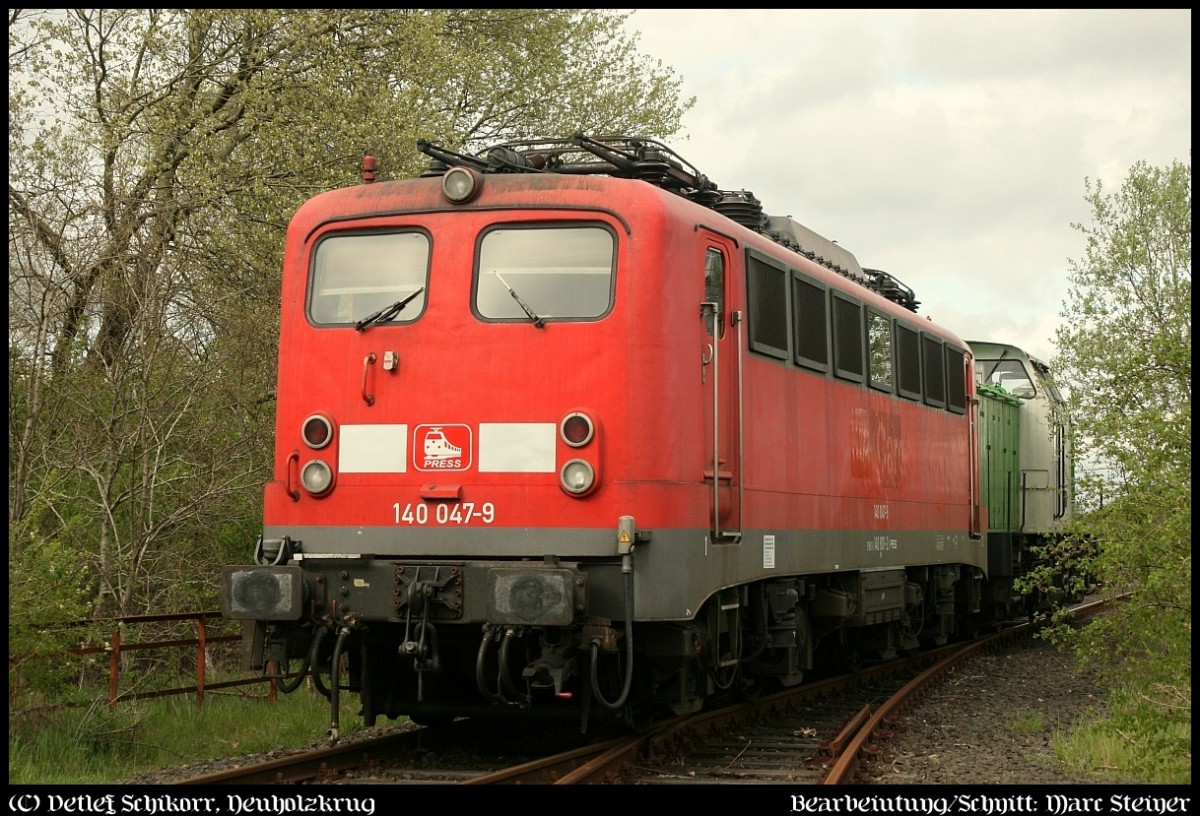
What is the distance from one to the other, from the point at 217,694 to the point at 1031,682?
814 cm

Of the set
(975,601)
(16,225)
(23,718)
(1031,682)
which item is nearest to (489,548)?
(23,718)

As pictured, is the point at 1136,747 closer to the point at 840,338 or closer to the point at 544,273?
the point at 840,338

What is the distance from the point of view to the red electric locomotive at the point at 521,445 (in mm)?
8594

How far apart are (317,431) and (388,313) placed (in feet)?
2.85

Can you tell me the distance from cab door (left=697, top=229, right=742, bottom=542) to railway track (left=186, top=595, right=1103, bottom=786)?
1.45m

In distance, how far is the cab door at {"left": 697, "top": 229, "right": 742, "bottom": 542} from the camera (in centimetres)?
921

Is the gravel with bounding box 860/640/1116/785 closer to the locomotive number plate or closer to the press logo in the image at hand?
the locomotive number plate

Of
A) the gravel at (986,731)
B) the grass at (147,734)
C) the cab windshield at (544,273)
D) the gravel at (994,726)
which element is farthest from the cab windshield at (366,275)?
the gravel at (994,726)

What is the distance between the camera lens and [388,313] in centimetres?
920

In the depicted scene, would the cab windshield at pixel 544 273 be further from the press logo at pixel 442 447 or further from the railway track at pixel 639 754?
the railway track at pixel 639 754

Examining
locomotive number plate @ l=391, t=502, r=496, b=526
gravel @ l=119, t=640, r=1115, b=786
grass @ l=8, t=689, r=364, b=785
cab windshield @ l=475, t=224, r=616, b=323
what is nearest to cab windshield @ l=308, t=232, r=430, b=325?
cab windshield @ l=475, t=224, r=616, b=323

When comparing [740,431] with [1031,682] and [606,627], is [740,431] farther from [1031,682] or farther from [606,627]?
[1031,682]

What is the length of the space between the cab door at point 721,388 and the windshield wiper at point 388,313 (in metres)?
1.84

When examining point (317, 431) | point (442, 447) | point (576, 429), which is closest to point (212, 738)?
point (317, 431)
